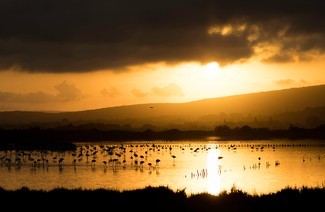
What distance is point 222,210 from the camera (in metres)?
30.0

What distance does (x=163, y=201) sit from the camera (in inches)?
1252

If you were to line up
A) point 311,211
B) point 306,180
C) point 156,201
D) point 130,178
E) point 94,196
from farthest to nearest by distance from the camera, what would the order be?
point 130,178
point 306,180
point 94,196
point 156,201
point 311,211

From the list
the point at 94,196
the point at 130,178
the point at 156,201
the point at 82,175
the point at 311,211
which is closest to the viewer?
the point at 311,211

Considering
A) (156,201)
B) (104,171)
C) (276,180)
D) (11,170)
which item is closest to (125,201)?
Result: (156,201)

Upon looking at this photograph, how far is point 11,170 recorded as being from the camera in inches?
3851

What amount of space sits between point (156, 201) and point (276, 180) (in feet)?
160

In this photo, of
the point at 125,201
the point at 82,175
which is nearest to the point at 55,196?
the point at 125,201

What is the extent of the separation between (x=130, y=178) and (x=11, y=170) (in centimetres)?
2777

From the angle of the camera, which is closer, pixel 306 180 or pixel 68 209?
pixel 68 209

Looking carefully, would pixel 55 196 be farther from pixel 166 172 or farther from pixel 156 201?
pixel 166 172

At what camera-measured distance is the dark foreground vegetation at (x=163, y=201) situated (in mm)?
30516

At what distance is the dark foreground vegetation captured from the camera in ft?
100

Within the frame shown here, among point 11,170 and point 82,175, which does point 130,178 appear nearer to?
point 82,175

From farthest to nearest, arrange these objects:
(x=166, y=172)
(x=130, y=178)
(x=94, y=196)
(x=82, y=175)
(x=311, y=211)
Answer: (x=166, y=172), (x=82, y=175), (x=130, y=178), (x=94, y=196), (x=311, y=211)
